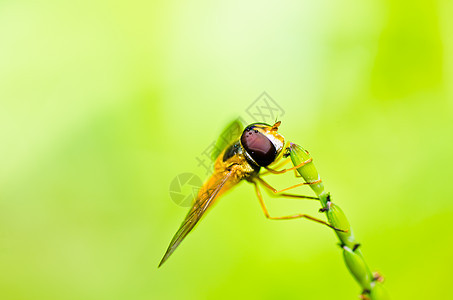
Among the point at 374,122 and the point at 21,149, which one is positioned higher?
the point at 21,149

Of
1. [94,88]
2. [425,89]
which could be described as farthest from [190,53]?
[425,89]

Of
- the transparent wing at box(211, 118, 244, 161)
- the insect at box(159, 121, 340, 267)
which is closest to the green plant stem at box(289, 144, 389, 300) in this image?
the insect at box(159, 121, 340, 267)

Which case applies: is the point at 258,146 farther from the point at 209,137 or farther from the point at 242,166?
the point at 209,137

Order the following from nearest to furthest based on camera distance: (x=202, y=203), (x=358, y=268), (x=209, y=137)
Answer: (x=358, y=268) → (x=202, y=203) → (x=209, y=137)

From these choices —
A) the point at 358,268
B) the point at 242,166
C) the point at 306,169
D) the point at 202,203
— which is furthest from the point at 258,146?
the point at 358,268

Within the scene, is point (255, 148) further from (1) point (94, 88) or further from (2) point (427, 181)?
(1) point (94, 88)

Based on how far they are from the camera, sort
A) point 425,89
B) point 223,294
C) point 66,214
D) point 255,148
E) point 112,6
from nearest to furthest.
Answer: point 255,148 → point 223,294 → point 425,89 → point 66,214 → point 112,6

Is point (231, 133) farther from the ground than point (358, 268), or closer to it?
farther from the ground

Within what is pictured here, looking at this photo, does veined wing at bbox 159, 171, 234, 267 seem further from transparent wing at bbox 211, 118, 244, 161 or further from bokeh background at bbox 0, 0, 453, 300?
bokeh background at bbox 0, 0, 453, 300

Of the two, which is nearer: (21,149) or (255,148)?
(255,148)
